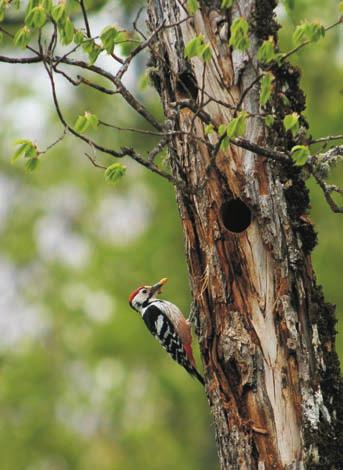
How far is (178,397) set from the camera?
15.8m

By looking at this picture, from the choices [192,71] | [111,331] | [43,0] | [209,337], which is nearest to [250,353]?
[209,337]

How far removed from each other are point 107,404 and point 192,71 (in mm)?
12045

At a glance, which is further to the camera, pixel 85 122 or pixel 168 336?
pixel 168 336

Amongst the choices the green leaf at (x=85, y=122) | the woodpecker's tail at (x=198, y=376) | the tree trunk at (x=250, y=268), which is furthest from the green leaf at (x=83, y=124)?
the woodpecker's tail at (x=198, y=376)

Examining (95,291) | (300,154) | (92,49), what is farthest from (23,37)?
(95,291)

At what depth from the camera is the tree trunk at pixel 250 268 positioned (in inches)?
181

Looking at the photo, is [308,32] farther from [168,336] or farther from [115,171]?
[168,336]

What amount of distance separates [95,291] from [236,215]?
1045 centimetres

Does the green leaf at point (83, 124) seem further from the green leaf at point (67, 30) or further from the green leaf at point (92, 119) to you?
the green leaf at point (67, 30)

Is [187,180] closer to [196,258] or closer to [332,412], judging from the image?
[196,258]

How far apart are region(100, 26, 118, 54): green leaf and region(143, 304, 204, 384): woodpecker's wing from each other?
12.5ft

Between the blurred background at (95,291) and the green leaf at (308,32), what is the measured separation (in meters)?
7.74

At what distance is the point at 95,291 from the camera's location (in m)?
15.3

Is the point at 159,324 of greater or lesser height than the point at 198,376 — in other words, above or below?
above
